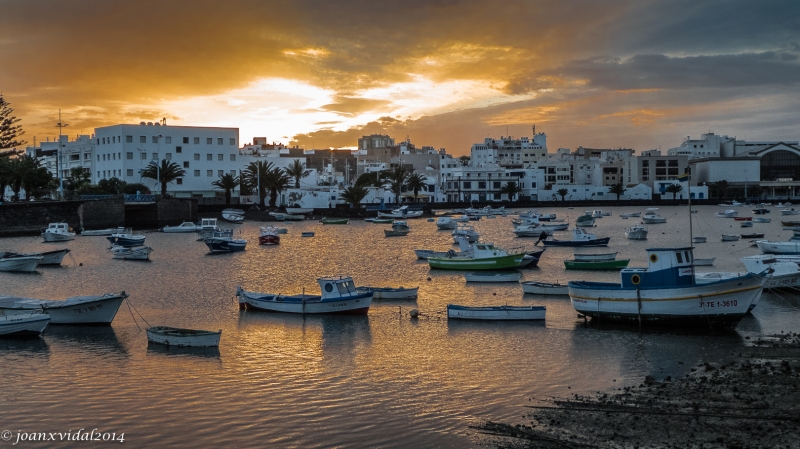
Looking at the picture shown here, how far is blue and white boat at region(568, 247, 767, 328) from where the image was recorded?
27031 mm

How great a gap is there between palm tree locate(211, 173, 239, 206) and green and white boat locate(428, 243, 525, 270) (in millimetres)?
76979

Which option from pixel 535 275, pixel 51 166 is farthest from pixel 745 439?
pixel 51 166

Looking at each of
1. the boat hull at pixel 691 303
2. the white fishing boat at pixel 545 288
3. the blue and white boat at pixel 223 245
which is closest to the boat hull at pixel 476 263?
the white fishing boat at pixel 545 288

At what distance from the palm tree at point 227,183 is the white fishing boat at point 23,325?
9554 cm

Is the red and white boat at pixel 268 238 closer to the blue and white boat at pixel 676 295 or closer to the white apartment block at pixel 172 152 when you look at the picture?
the white apartment block at pixel 172 152

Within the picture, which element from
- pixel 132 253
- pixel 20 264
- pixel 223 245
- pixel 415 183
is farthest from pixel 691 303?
pixel 415 183

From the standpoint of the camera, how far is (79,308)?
28.8 m

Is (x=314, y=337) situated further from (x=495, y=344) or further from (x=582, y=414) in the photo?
(x=582, y=414)

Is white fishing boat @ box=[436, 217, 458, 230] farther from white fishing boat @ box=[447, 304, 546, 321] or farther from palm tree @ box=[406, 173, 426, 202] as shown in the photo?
white fishing boat @ box=[447, 304, 546, 321]

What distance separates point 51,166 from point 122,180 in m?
35.3

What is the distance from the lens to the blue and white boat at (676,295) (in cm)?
2703

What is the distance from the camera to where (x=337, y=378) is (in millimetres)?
21953

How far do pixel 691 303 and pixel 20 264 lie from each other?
141 ft

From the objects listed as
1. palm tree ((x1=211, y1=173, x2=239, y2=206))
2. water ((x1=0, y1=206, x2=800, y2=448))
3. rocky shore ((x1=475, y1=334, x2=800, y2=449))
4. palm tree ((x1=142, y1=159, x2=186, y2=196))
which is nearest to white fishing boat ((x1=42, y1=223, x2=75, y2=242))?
palm tree ((x1=142, y1=159, x2=186, y2=196))
